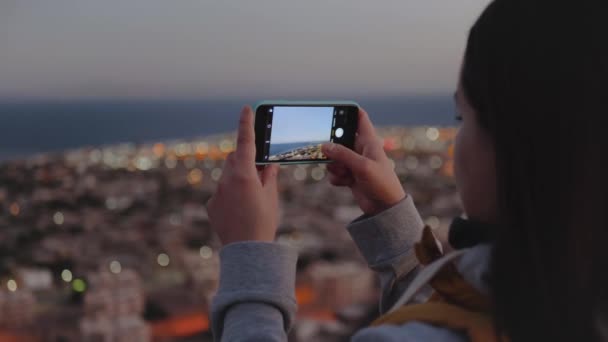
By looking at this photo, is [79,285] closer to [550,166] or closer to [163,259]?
[163,259]

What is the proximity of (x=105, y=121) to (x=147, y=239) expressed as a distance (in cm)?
106

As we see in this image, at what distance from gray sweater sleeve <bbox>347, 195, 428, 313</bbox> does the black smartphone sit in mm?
88

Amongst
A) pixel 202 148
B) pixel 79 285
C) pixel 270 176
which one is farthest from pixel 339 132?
pixel 202 148

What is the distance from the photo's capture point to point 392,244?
2.23 ft

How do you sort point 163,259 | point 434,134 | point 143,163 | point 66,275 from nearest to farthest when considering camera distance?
point 434,134
point 66,275
point 163,259
point 143,163

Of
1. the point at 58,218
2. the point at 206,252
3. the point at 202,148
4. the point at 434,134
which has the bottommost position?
the point at 206,252

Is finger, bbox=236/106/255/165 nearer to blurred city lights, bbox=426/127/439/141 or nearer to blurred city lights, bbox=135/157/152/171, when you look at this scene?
blurred city lights, bbox=426/127/439/141

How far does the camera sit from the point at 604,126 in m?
0.39

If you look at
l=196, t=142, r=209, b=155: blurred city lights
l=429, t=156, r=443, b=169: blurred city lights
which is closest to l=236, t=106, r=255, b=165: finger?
l=429, t=156, r=443, b=169: blurred city lights

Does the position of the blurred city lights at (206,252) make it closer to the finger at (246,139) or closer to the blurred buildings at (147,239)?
the blurred buildings at (147,239)

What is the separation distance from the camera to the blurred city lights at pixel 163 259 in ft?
16.2

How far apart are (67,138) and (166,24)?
1.21 metres

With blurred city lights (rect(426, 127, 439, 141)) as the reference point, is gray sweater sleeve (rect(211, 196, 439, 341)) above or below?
above

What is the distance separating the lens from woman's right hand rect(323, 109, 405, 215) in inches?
26.6
